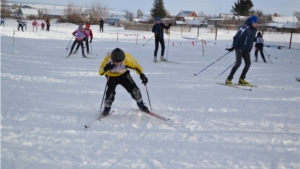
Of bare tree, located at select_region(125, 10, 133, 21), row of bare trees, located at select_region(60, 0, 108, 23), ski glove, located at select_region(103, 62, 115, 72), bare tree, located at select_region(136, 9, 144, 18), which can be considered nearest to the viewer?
ski glove, located at select_region(103, 62, 115, 72)

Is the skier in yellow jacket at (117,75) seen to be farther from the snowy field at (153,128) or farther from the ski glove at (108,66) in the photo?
the snowy field at (153,128)

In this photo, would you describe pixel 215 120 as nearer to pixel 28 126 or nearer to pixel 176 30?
pixel 28 126

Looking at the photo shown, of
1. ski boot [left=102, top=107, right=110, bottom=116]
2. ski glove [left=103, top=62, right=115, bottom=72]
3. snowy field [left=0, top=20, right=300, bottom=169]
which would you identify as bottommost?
snowy field [left=0, top=20, right=300, bottom=169]

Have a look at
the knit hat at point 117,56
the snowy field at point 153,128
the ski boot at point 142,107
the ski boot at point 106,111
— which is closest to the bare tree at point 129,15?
the snowy field at point 153,128

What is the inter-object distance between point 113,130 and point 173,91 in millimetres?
3427

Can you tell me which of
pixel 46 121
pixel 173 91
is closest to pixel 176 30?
pixel 173 91

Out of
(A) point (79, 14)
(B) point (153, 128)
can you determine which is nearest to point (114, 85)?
(B) point (153, 128)

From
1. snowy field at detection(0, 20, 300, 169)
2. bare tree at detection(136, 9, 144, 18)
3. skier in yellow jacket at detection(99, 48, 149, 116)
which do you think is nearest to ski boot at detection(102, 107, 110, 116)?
skier in yellow jacket at detection(99, 48, 149, 116)

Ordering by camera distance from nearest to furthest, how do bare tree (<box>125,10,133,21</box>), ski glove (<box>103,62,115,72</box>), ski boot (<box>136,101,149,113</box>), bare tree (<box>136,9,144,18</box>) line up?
ski glove (<box>103,62,115,72</box>) < ski boot (<box>136,101,149,113</box>) < bare tree (<box>125,10,133,21</box>) < bare tree (<box>136,9,144,18</box>)

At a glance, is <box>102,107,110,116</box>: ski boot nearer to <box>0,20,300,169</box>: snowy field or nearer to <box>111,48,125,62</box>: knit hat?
<box>0,20,300,169</box>: snowy field

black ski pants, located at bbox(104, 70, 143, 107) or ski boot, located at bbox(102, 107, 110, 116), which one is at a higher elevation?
black ski pants, located at bbox(104, 70, 143, 107)

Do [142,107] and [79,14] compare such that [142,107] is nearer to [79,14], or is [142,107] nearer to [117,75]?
[117,75]

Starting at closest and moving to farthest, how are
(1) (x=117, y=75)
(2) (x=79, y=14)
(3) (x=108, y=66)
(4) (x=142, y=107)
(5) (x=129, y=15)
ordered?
(3) (x=108, y=66) → (1) (x=117, y=75) → (4) (x=142, y=107) → (2) (x=79, y=14) → (5) (x=129, y=15)

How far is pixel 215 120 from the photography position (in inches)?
220
